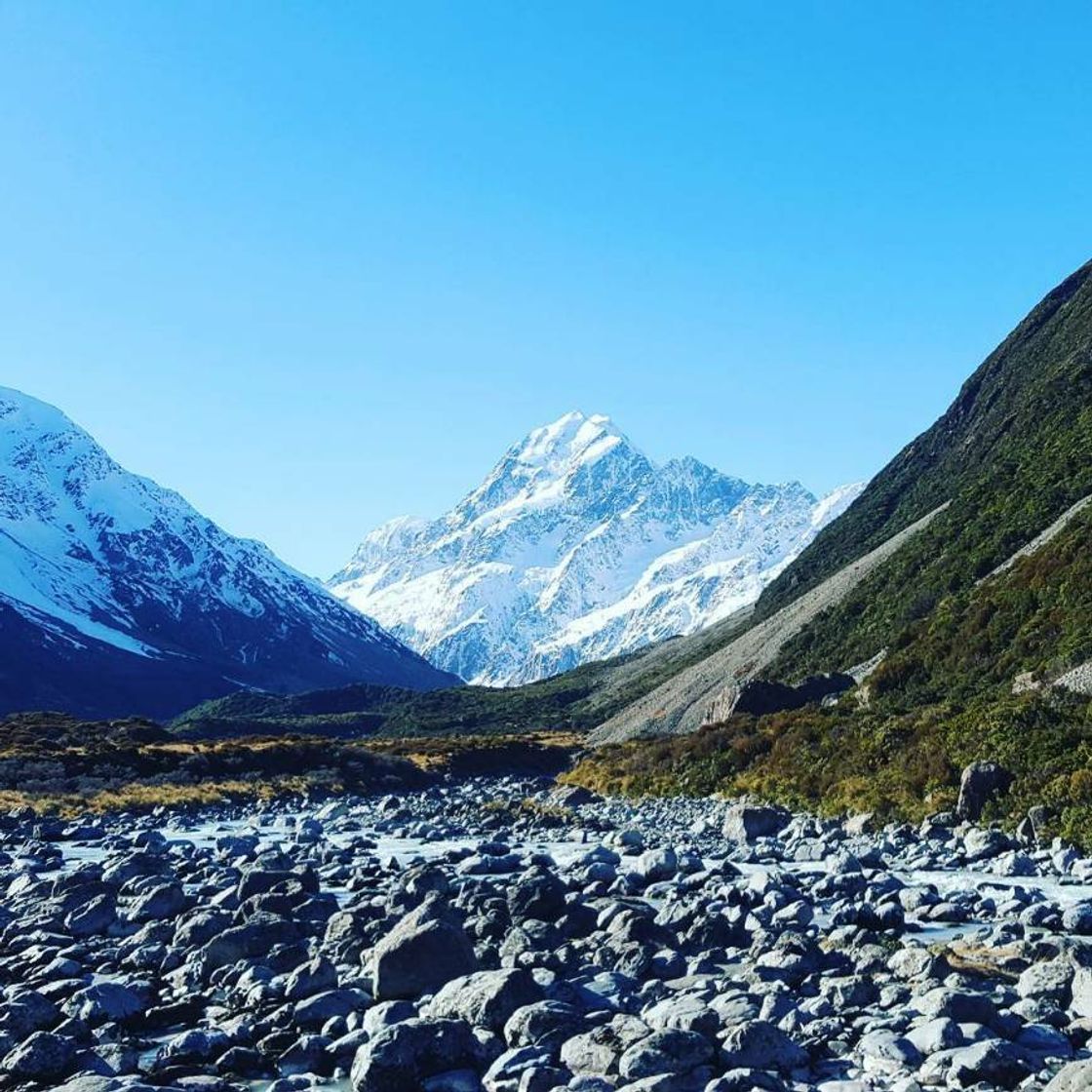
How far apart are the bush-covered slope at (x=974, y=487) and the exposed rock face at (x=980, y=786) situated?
30.8 meters

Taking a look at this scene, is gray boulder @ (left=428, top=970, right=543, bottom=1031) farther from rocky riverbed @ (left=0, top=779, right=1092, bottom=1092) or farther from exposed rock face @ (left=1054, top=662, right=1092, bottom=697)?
exposed rock face @ (left=1054, top=662, right=1092, bottom=697)

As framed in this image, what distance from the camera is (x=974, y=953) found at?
1520cm

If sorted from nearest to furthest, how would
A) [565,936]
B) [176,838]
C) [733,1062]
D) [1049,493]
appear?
[733,1062], [565,936], [176,838], [1049,493]

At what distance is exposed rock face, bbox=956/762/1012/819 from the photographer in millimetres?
27188

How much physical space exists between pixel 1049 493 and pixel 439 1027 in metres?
54.8

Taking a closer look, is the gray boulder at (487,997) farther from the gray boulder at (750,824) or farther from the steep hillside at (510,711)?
the steep hillside at (510,711)

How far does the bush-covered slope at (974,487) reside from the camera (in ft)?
195

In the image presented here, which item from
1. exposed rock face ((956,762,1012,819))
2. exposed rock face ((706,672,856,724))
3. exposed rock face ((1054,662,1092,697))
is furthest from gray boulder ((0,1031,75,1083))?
exposed rock face ((706,672,856,724))

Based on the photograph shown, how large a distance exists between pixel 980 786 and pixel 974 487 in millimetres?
49357

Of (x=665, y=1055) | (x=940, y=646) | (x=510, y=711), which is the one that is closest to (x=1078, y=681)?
(x=940, y=646)

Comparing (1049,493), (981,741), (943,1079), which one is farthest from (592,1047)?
(1049,493)

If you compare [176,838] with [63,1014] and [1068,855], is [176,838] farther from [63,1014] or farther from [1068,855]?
[1068,855]

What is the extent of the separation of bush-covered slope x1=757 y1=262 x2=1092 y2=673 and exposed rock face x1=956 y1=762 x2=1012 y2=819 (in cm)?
3081

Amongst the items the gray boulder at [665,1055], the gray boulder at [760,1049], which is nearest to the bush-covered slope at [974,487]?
the gray boulder at [760,1049]
